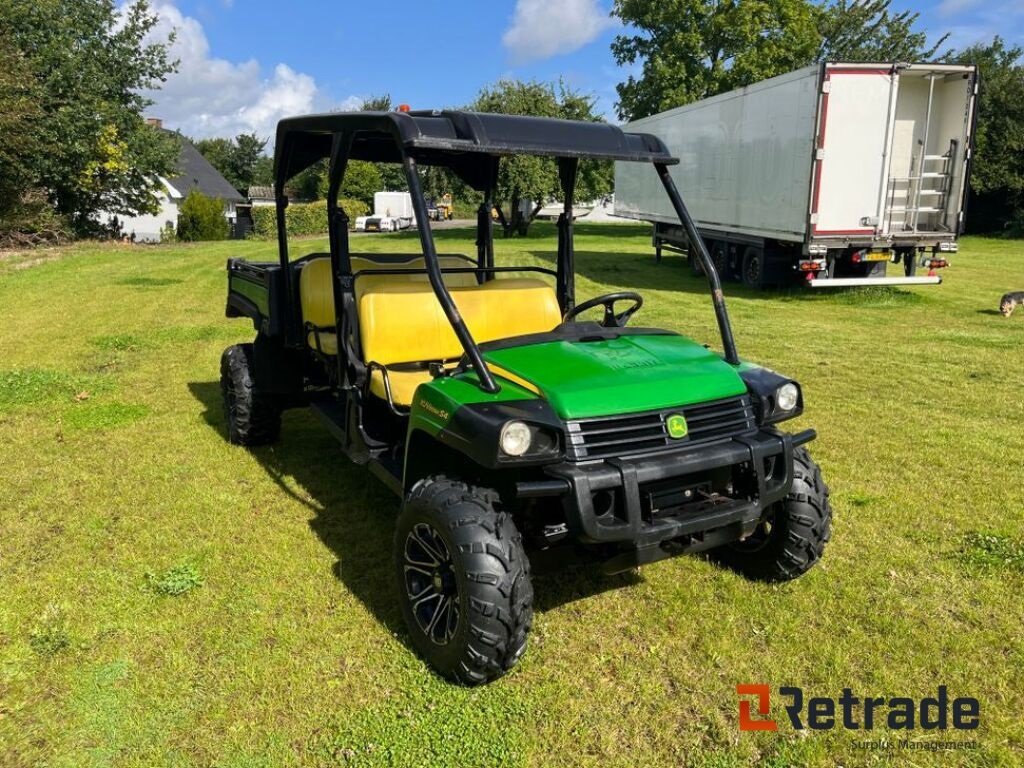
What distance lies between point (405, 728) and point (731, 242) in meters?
14.3

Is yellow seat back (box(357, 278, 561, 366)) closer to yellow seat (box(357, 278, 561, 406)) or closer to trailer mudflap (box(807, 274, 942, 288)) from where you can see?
yellow seat (box(357, 278, 561, 406))

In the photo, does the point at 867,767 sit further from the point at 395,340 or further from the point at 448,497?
the point at 395,340

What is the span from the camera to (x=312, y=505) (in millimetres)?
4785

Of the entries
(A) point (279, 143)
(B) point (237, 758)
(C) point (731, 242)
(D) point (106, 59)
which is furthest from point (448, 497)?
(D) point (106, 59)

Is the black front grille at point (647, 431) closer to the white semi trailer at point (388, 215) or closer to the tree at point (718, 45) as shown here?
the tree at point (718, 45)

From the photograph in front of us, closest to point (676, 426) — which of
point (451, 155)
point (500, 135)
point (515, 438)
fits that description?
point (515, 438)

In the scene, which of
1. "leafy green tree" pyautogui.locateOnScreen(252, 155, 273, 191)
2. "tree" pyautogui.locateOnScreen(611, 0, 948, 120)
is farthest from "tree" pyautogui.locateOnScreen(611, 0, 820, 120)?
"leafy green tree" pyautogui.locateOnScreen(252, 155, 273, 191)

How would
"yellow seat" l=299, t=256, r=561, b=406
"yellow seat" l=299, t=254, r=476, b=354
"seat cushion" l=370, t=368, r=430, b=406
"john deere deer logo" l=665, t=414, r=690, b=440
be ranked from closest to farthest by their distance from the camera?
"john deere deer logo" l=665, t=414, r=690, b=440 < "seat cushion" l=370, t=368, r=430, b=406 < "yellow seat" l=299, t=256, r=561, b=406 < "yellow seat" l=299, t=254, r=476, b=354

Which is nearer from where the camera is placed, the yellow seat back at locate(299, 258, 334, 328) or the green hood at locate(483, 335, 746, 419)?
the green hood at locate(483, 335, 746, 419)

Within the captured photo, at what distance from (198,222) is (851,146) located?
25.5m

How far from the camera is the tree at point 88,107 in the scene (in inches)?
873

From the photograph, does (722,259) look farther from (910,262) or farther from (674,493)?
(674,493)

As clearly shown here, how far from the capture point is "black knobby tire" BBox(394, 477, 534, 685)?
9.26 feet

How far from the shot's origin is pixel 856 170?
12.1 metres
